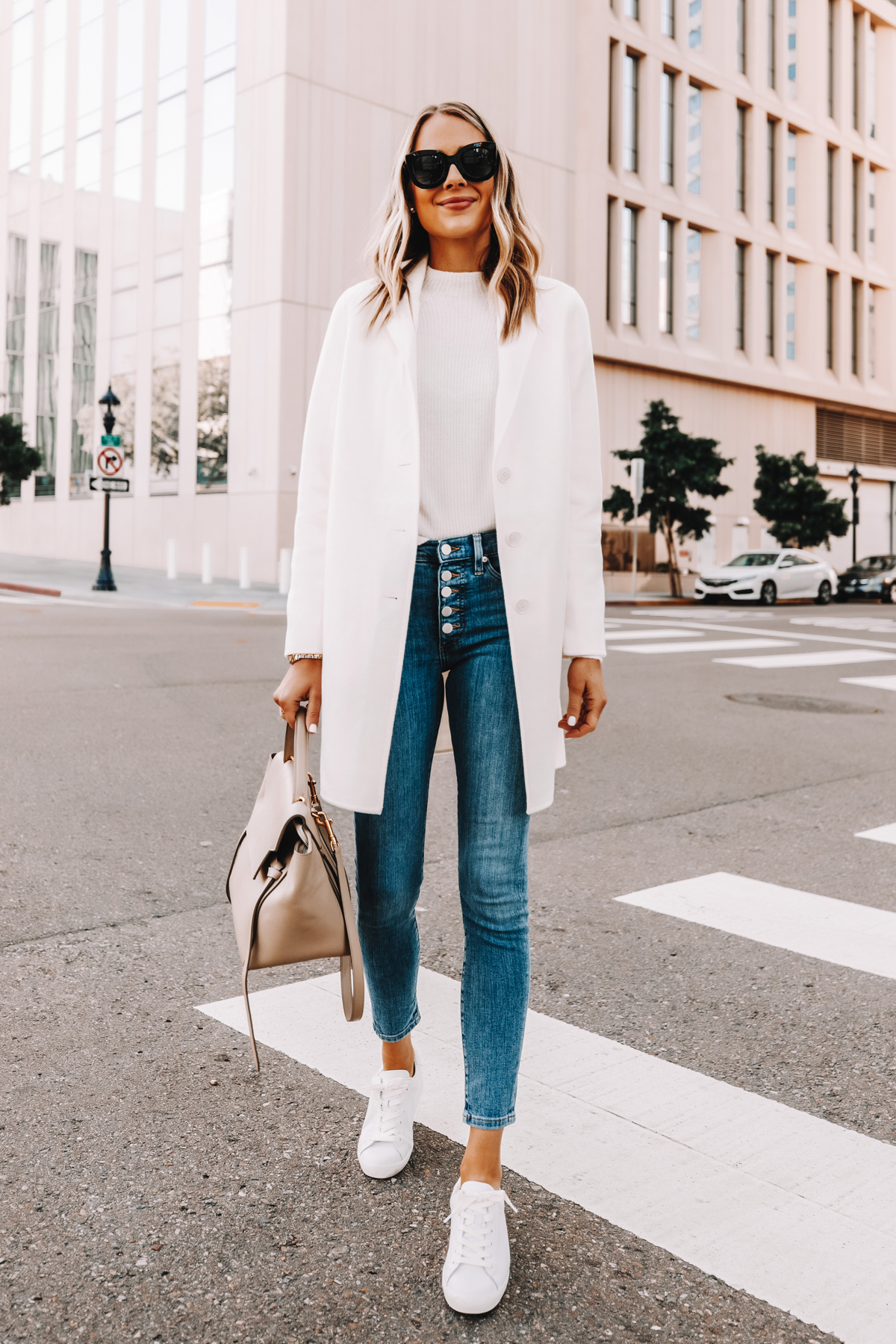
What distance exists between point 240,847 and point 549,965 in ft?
5.51

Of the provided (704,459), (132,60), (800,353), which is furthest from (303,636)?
(800,353)

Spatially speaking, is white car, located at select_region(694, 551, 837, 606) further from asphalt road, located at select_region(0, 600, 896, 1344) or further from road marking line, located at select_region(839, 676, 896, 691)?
asphalt road, located at select_region(0, 600, 896, 1344)

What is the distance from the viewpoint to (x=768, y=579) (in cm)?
2705

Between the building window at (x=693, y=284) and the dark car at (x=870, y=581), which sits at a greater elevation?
the building window at (x=693, y=284)

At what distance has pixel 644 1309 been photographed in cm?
212

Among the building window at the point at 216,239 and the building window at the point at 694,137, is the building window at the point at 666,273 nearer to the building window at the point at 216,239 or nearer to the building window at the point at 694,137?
the building window at the point at 694,137

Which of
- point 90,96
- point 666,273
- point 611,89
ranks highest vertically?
point 611,89

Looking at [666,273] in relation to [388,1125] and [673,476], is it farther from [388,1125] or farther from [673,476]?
[388,1125]

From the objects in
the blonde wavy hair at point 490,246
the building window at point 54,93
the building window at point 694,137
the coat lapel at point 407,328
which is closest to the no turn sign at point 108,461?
the building window at point 54,93

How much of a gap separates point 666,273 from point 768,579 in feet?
49.5

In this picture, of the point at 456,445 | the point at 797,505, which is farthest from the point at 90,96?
the point at 456,445

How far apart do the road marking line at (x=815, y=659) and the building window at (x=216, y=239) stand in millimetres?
19185

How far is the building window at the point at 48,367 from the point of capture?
121 feet

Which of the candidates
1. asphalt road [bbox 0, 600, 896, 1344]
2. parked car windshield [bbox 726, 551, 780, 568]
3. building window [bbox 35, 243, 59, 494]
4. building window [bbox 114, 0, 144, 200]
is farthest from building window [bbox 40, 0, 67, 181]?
asphalt road [bbox 0, 600, 896, 1344]
